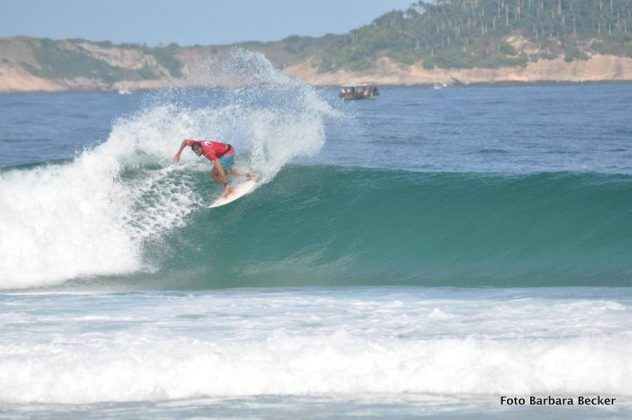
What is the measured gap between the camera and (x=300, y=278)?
53.6 ft

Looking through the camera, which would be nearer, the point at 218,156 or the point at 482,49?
the point at 218,156

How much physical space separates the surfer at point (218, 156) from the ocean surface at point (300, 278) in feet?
2.28

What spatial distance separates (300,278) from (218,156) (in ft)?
8.76

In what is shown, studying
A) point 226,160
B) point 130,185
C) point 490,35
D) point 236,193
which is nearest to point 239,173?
point 236,193

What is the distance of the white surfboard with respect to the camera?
18.5 meters

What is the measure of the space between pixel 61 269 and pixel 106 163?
3.44 meters

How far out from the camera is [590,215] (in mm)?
17984

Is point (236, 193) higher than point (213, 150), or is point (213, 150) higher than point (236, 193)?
point (213, 150)

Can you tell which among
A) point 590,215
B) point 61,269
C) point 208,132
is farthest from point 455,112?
point 61,269

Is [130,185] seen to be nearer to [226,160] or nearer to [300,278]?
[226,160]

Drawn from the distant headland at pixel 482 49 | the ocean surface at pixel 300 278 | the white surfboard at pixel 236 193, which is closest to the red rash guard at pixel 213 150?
the white surfboard at pixel 236 193

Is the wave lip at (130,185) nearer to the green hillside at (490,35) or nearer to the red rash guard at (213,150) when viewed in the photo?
the red rash guard at (213,150)

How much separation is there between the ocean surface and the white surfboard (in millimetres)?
201

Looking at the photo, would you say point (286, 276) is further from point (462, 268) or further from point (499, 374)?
point (499, 374)
